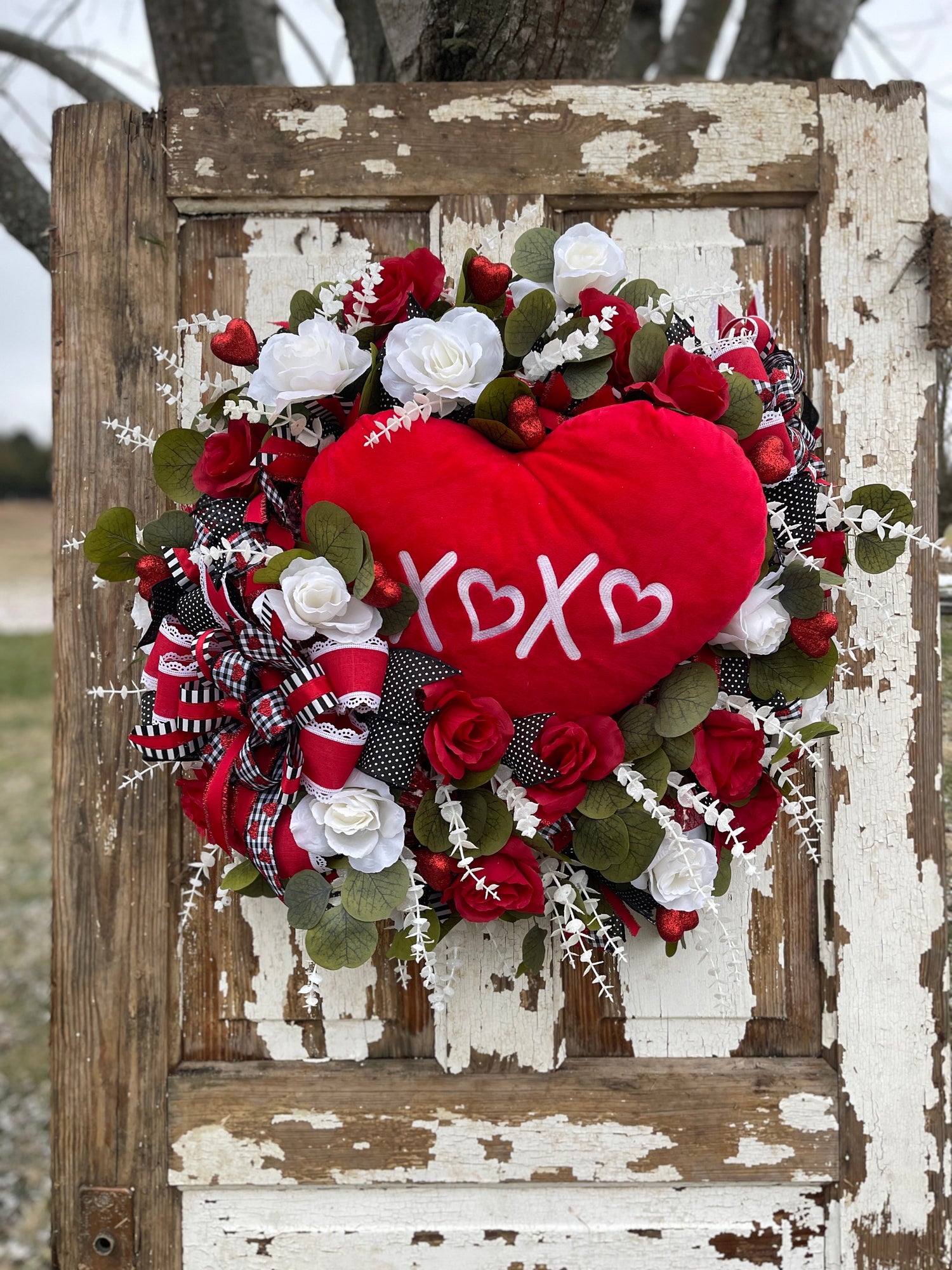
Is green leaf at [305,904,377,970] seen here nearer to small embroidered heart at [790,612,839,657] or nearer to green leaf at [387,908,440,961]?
green leaf at [387,908,440,961]

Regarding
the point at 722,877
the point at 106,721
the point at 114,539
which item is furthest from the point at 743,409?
the point at 106,721

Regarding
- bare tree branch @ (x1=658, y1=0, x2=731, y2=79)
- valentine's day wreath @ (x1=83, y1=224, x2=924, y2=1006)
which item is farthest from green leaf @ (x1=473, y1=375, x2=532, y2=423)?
bare tree branch @ (x1=658, y1=0, x2=731, y2=79)

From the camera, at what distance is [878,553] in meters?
1.11

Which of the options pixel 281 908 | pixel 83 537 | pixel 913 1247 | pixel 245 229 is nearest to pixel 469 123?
pixel 245 229

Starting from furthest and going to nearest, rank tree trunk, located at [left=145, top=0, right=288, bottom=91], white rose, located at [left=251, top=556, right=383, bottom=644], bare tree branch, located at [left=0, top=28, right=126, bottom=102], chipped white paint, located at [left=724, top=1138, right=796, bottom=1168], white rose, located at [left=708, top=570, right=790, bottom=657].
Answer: bare tree branch, located at [left=0, top=28, right=126, bottom=102]
tree trunk, located at [left=145, top=0, right=288, bottom=91]
chipped white paint, located at [left=724, top=1138, right=796, bottom=1168]
white rose, located at [left=708, top=570, right=790, bottom=657]
white rose, located at [left=251, top=556, right=383, bottom=644]

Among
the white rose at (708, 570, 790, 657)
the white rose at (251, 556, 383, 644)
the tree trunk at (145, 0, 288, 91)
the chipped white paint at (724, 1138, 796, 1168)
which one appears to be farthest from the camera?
the tree trunk at (145, 0, 288, 91)

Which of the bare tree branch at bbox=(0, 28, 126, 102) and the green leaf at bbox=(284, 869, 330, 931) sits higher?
the bare tree branch at bbox=(0, 28, 126, 102)

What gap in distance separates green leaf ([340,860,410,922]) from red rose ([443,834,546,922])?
82 mm

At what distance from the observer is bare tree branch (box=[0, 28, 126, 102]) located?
211 cm

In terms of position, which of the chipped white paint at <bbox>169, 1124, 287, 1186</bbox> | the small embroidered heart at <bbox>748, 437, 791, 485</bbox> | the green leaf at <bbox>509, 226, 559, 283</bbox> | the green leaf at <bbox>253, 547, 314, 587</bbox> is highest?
the green leaf at <bbox>509, 226, 559, 283</bbox>

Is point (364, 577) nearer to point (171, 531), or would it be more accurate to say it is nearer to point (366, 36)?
point (171, 531)

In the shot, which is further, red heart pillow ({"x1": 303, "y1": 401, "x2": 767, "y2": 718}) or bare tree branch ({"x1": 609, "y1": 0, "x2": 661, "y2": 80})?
bare tree branch ({"x1": 609, "y1": 0, "x2": 661, "y2": 80})

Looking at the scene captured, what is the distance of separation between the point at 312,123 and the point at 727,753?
109cm

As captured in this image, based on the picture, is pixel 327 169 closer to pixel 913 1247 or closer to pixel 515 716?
pixel 515 716
